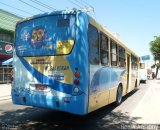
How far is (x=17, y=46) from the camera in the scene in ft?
27.1

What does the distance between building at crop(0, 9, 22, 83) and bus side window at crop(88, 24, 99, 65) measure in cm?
1973

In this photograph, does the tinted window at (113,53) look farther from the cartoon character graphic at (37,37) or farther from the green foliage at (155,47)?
the green foliage at (155,47)

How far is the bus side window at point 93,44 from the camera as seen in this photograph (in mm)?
7321

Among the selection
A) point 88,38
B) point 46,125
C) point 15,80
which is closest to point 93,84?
point 88,38

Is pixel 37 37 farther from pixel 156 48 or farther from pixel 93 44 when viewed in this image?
pixel 156 48

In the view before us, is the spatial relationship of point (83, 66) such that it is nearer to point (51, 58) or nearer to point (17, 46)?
point (51, 58)

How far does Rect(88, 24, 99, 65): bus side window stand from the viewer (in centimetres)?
732

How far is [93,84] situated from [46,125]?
1.84 m

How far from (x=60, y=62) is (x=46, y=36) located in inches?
36.8

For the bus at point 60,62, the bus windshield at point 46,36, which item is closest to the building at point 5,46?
the bus windshield at point 46,36

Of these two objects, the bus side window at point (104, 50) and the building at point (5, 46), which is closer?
the bus side window at point (104, 50)

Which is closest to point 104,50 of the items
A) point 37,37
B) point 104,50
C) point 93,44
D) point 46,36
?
point 104,50

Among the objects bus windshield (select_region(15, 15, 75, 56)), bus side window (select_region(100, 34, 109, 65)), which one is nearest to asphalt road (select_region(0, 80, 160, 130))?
bus side window (select_region(100, 34, 109, 65))

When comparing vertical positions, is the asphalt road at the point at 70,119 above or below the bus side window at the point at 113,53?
below
